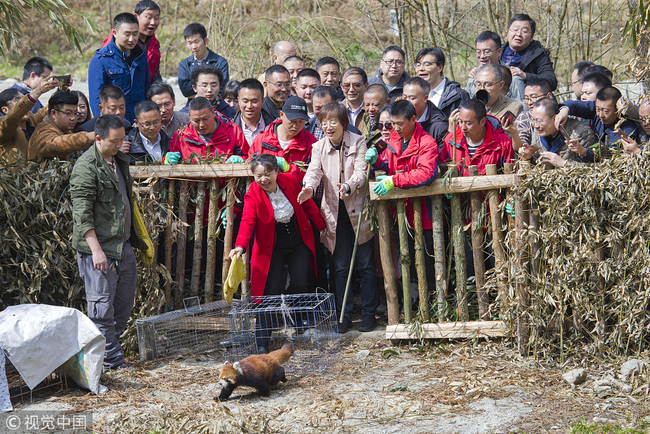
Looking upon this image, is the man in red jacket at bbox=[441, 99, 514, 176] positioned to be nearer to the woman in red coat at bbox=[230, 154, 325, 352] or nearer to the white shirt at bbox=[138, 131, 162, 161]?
the woman in red coat at bbox=[230, 154, 325, 352]

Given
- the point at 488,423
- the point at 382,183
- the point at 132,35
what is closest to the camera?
the point at 488,423

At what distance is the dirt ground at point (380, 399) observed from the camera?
3.92 metres

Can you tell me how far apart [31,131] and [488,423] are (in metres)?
4.96

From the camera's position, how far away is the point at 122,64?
22.8ft

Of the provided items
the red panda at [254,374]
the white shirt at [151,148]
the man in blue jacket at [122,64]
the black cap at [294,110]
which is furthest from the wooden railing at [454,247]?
the man in blue jacket at [122,64]

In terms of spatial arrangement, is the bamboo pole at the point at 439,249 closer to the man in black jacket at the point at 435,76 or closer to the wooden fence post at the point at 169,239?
the man in black jacket at the point at 435,76

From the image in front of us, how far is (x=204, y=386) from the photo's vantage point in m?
4.82

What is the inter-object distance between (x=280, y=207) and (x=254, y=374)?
166cm

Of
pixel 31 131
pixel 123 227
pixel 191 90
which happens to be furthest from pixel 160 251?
pixel 191 90

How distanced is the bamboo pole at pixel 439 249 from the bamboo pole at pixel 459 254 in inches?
4.0

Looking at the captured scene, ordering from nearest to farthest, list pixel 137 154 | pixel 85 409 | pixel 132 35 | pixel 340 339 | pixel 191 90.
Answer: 1. pixel 85 409
2. pixel 340 339
3. pixel 137 154
4. pixel 132 35
5. pixel 191 90

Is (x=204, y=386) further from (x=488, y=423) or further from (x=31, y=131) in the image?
(x=31, y=131)

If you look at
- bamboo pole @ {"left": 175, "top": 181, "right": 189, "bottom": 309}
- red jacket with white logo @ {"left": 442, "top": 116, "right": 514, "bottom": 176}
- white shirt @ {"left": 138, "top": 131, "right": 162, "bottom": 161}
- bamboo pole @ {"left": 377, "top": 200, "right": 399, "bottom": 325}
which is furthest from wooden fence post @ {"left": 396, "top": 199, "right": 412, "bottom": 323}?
white shirt @ {"left": 138, "top": 131, "right": 162, "bottom": 161}

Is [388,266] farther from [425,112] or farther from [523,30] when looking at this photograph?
[523,30]
